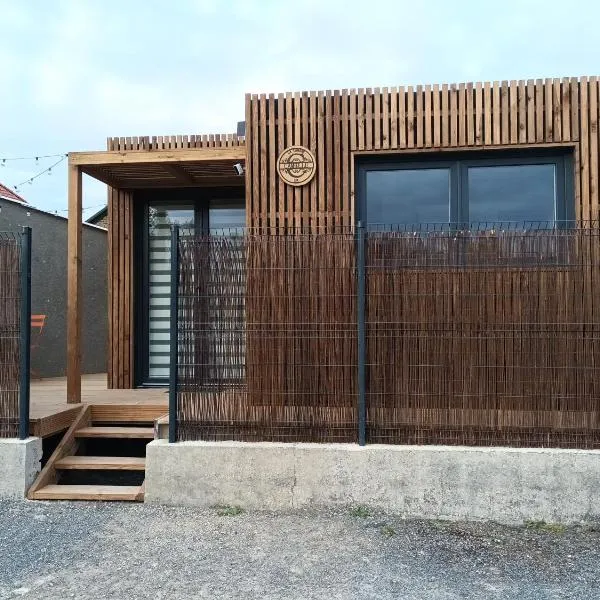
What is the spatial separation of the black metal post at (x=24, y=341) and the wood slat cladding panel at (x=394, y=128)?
224 centimetres

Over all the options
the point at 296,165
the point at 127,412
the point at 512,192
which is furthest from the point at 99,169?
the point at 512,192

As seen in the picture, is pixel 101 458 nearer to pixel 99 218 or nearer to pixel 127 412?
pixel 127 412

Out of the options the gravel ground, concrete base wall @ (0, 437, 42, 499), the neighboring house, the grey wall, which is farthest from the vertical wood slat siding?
the neighboring house

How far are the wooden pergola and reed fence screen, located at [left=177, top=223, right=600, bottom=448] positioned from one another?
1928 mm

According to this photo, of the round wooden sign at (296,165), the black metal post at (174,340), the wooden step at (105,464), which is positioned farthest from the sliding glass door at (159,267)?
the black metal post at (174,340)

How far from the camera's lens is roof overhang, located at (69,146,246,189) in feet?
21.5

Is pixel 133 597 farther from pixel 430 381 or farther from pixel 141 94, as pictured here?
pixel 141 94

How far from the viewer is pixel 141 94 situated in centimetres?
1653

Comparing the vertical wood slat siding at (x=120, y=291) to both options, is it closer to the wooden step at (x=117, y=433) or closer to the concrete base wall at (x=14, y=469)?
the wooden step at (x=117, y=433)

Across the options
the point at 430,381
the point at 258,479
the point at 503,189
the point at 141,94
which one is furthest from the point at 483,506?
the point at 141,94

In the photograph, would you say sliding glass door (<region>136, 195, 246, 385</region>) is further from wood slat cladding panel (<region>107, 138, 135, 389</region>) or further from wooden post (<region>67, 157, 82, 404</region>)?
wooden post (<region>67, 157, 82, 404</region>)

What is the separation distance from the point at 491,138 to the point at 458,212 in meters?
0.81

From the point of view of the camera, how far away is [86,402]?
21.3 ft

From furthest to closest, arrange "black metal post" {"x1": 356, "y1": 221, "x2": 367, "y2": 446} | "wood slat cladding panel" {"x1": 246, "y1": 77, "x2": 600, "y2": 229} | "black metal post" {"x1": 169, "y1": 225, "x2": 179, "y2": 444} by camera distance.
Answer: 1. "wood slat cladding panel" {"x1": 246, "y1": 77, "x2": 600, "y2": 229}
2. "black metal post" {"x1": 169, "y1": 225, "x2": 179, "y2": 444}
3. "black metal post" {"x1": 356, "y1": 221, "x2": 367, "y2": 446}
